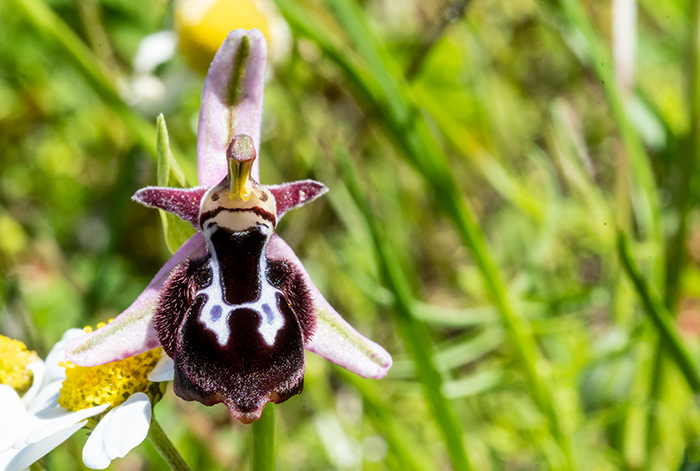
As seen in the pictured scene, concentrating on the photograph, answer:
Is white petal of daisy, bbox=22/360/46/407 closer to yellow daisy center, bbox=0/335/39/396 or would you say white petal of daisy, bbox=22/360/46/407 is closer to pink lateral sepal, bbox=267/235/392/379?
yellow daisy center, bbox=0/335/39/396

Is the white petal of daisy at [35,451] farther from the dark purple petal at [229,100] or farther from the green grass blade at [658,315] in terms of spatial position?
the green grass blade at [658,315]

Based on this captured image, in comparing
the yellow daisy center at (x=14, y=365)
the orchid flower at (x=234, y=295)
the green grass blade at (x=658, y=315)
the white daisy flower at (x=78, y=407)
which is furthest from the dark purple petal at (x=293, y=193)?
the green grass blade at (x=658, y=315)

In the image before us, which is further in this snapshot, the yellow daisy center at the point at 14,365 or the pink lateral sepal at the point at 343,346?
the yellow daisy center at the point at 14,365

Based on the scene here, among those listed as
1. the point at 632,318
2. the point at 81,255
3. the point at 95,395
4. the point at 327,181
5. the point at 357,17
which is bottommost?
the point at 81,255

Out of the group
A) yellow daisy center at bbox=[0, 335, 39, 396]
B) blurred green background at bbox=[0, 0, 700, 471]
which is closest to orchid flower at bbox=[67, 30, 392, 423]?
yellow daisy center at bbox=[0, 335, 39, 396]

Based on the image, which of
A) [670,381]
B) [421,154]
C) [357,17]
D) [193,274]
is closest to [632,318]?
[670,381]

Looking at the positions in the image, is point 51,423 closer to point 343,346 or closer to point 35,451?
point 35,451

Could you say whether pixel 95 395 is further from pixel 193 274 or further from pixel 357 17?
pixel 357 17
